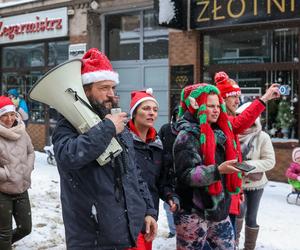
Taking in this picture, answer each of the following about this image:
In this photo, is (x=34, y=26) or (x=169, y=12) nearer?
(x=169, y=12)

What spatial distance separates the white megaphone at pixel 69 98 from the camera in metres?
2.42

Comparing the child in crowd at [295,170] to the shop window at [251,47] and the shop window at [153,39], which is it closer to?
the shop window at [251,47]

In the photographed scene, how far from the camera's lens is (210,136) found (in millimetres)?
3482

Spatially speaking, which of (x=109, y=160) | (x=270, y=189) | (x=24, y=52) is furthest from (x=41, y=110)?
(x=109, y=160)

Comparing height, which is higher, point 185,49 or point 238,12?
point 238,12

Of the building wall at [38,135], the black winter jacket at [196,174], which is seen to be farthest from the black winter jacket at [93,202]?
the building wall at [38,135]

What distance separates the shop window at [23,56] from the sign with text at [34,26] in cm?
35

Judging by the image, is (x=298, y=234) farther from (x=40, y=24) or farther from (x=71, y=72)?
(x=40, y=24)

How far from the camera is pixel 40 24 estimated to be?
1371 centimetres

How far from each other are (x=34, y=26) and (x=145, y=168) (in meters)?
11.2

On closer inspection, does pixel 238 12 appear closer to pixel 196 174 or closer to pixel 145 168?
pixel 145 168

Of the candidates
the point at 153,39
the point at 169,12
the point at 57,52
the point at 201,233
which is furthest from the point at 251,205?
the point at 57,52

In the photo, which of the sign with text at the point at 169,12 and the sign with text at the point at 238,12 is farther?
the sign with text at the point at 169,12

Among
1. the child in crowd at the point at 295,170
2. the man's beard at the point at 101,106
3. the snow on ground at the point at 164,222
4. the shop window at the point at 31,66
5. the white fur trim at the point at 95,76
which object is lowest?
the snow on ground at the point at 164,222
